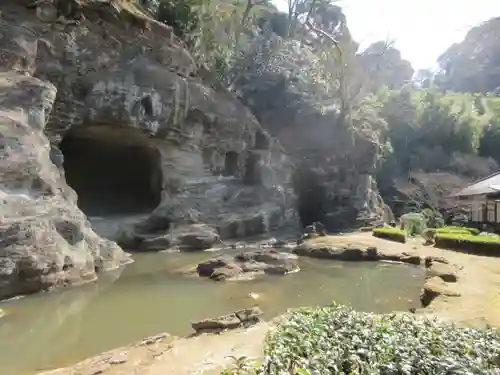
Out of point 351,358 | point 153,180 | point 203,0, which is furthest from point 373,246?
point 203,0

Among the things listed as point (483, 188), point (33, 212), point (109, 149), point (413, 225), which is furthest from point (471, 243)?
point (109, 149)

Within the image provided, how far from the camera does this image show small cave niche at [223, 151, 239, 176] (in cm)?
2333

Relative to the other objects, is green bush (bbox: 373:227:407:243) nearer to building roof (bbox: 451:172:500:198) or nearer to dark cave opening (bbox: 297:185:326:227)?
building roof (bbox: 451:172:500:198)

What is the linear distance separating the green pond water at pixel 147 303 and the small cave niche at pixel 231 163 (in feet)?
32.4

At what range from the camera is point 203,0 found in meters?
25.7

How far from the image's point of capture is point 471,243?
56.7 feet

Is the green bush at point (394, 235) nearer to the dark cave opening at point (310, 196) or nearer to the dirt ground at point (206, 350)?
the dark cave opening at point (310, 196)

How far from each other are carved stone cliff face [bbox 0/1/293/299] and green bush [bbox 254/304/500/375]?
722 cm

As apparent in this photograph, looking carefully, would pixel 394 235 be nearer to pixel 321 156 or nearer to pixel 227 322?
pixel 321 156

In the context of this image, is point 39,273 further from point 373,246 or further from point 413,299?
point 373,246

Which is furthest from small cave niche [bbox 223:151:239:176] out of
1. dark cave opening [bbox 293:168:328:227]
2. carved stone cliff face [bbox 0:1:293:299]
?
dark cave opening [bbox 293:168:328:227]

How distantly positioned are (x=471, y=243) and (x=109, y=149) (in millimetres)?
16843

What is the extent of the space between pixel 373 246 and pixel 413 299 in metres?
6.93

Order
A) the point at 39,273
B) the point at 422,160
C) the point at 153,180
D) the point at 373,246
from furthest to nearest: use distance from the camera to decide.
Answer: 1. the point at 422,160
2. the point at 153,180
3. the point at 373,246
4. the point at 39,273
